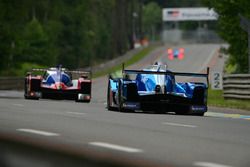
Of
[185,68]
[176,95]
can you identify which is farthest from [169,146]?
[185,68]

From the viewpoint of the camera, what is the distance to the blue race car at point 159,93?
18188 millimetres

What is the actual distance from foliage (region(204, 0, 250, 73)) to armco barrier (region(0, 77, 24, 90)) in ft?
47.9

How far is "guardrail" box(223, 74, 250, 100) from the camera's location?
26031 mm

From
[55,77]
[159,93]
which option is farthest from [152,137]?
[55,77]

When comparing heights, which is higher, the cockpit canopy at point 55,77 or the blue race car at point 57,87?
the cockpit canopy at point 55,77

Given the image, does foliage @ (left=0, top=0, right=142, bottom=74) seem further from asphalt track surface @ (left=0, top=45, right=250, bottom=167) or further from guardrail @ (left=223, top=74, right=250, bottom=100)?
asphalt track surface @ (left=0, top=45, right=250, bottom=167)

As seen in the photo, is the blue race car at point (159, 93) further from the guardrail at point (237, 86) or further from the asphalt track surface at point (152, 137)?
the guardrail at point (237, 86)

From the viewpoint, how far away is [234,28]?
34594 mm

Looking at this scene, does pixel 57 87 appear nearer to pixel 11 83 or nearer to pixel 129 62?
pixel 11 83

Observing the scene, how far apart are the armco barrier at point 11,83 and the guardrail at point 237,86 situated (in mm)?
18767

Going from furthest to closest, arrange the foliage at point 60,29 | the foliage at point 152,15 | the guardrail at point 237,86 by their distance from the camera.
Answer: the foliage at point 152,15, the foliage at point 60,29, the guardrail at point 237,86

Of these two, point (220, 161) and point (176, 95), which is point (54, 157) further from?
point (176, 95)

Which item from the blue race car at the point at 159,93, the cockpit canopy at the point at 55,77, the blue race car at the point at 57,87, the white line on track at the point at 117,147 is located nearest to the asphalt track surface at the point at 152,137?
the white line on track at the point at 117,147

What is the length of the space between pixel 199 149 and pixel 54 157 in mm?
5209
